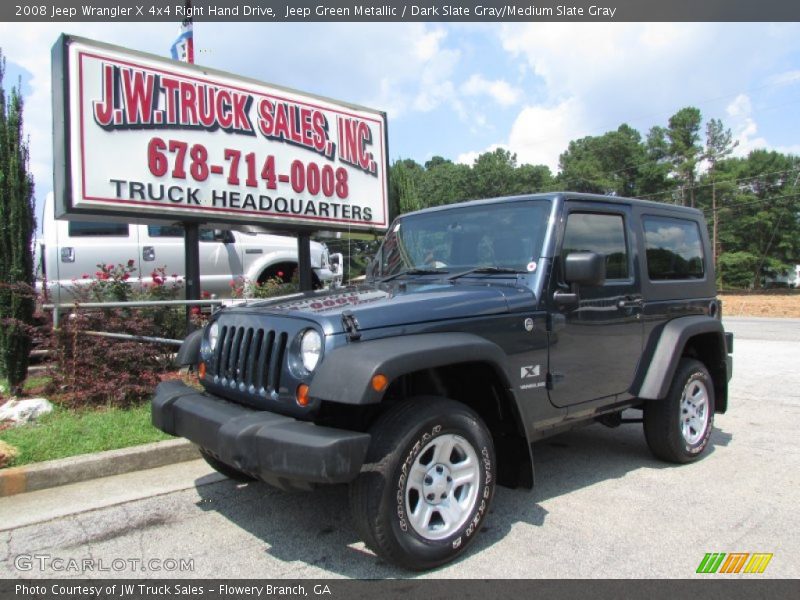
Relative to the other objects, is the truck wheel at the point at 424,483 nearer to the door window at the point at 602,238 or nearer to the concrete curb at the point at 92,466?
the door window at the point at 602,238

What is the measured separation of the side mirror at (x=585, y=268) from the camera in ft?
11.4

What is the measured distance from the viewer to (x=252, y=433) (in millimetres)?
2730

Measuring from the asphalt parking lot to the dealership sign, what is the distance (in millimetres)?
3281

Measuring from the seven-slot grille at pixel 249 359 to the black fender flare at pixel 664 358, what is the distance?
260 centimetres

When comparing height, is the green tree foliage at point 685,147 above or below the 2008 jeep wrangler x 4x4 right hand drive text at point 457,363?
above

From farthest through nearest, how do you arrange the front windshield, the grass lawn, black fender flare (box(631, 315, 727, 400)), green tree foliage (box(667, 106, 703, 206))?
green tree foliage (box(667, 106, 703, 206)) < the grass lawn < black fender flare (box(631, 315, 727, 400)) < the front windshield

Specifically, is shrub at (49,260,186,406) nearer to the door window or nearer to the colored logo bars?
the door window

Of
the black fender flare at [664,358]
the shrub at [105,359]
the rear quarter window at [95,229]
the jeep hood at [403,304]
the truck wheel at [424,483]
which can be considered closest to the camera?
the truck wheel at [424,483]

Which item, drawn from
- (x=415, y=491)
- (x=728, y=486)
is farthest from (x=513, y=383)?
(x=728, y=486)

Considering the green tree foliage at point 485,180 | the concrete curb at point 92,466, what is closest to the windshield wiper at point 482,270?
the concrete curb at point 92,466

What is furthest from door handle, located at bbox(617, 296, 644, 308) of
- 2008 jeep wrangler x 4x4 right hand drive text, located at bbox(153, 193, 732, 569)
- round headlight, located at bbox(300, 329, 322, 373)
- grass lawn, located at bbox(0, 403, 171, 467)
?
grass lawn, located at bbox(0, 403, 171, 467)

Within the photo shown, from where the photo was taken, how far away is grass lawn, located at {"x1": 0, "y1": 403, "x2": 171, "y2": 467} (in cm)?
437

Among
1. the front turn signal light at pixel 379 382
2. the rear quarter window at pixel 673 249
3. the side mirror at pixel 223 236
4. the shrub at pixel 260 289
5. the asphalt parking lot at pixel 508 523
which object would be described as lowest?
the asphalt parking lot at pixel 508 523

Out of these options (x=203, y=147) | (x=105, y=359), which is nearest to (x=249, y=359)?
(x=105, y=359)
